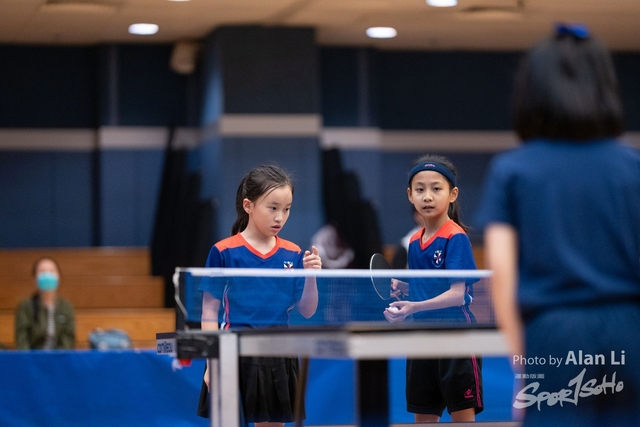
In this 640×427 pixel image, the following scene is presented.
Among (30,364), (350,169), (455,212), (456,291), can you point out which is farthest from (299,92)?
(456,291)

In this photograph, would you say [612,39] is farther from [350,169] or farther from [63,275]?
[63,275]

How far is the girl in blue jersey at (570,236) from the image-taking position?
2.19m

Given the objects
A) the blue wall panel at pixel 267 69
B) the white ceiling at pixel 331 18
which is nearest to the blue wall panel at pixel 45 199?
the white ceiling at pixel 331 18

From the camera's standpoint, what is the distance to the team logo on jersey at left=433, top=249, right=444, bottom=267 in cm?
458

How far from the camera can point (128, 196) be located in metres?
13.8

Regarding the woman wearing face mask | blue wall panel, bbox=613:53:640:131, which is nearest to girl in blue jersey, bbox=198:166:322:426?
the woman wearing face mask

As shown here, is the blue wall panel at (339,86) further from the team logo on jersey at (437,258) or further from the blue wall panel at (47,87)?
the team logo on jersey at (437,258)

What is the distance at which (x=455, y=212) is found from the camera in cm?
494

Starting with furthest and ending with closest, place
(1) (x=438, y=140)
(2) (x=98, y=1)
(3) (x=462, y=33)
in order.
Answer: (1) (x=438, y=140), (3) (x=462, y=33), (2) (x=98, y=1)

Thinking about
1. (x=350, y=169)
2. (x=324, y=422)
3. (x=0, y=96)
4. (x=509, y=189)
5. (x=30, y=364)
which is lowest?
(x=324, y=422)

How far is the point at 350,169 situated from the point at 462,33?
7.55 ft

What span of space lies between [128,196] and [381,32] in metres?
4.07

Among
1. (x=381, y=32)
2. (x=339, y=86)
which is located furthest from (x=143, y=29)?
(x=381, y=32)

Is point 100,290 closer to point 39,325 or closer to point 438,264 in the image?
point 39,325
